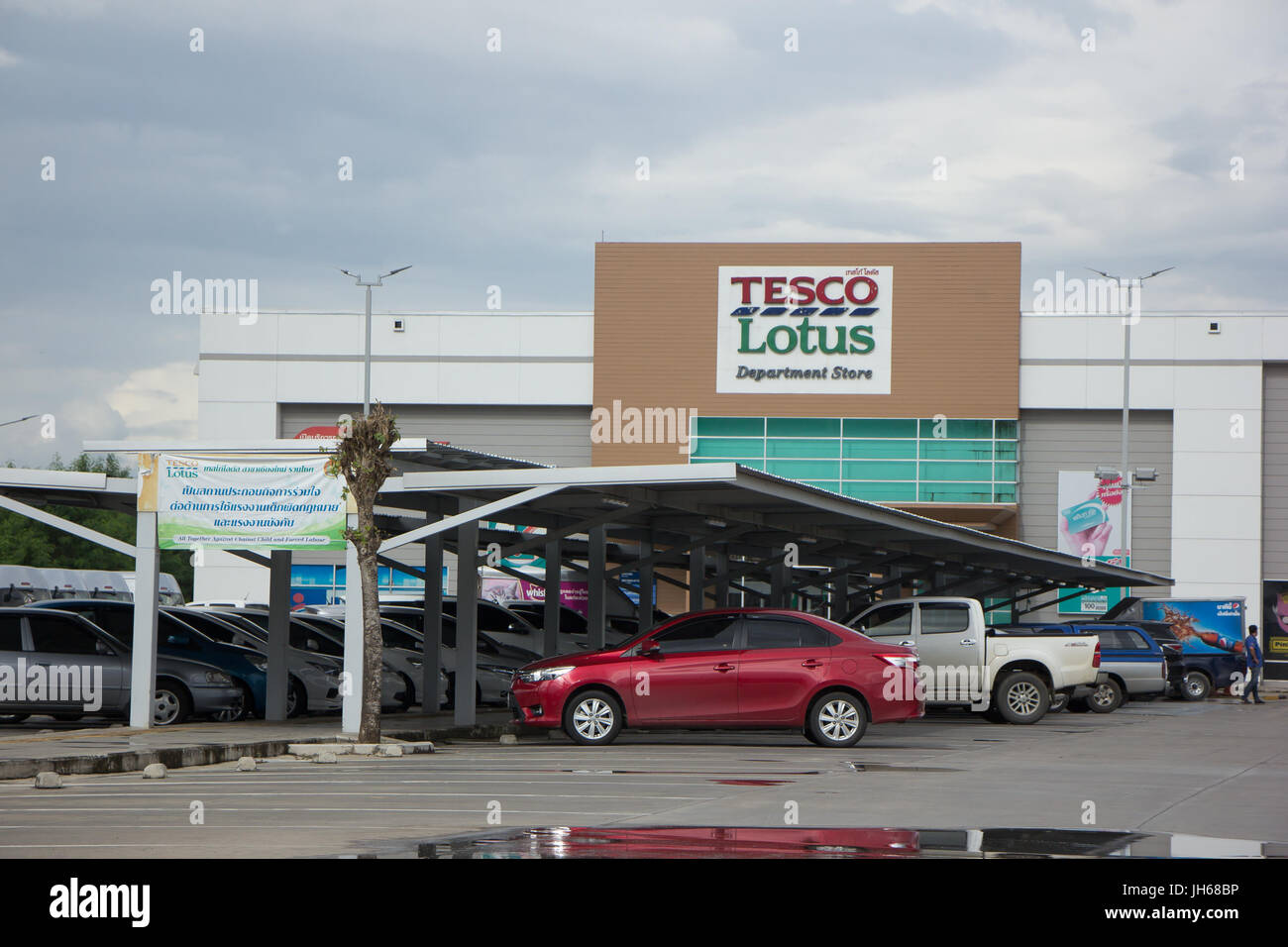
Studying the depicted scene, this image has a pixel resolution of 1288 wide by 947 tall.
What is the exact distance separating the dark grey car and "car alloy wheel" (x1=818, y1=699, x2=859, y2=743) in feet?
25.2

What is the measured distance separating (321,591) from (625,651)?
1691 inches

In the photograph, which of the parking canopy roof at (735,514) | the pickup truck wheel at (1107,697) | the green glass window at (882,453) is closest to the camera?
the parking canopy roof at (735,514)

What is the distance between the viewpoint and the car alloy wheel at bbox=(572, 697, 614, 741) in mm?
17547

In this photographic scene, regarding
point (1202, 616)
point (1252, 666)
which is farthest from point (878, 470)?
point (1252, 666)

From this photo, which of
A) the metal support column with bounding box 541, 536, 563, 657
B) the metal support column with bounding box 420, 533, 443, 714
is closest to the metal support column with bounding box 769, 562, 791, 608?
the metal support column with bounding box 541, 536, 563, 657

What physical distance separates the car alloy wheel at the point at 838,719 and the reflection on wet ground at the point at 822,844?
308 inches

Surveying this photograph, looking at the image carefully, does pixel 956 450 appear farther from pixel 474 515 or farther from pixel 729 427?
pixel 474 515

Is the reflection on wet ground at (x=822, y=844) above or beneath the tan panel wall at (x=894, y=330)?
beneath

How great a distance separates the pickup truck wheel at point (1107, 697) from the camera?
27625mm

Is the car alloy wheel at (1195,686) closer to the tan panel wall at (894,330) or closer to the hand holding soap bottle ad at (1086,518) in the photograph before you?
the hand holding soap bottle ad at (1086,518)

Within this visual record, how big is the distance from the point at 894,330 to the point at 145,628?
40880mm

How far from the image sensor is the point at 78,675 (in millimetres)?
18438

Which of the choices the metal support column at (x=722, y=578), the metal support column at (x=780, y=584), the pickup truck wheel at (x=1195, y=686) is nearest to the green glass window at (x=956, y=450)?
the pickup truck wheel at (x=1195, y=686)

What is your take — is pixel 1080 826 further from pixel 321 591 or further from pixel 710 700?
pixel 321 591
